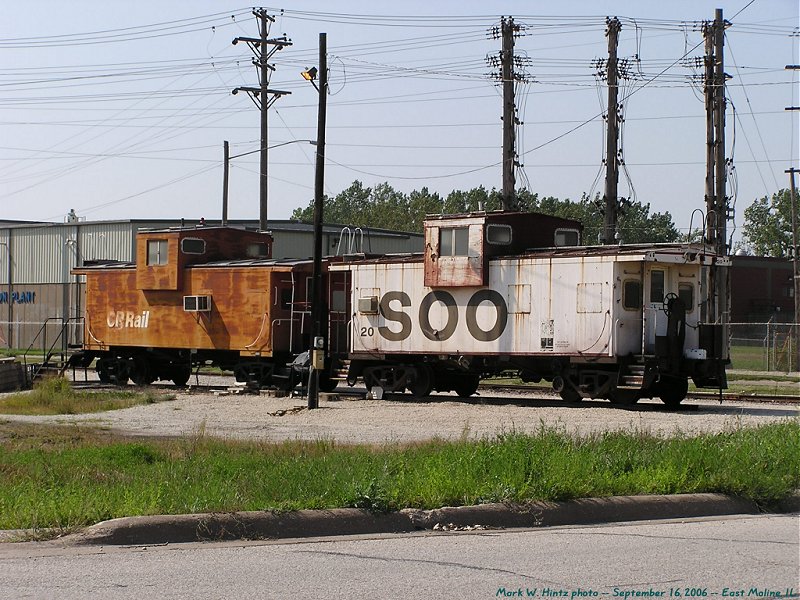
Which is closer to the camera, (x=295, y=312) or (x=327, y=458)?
(x=327, y=458)

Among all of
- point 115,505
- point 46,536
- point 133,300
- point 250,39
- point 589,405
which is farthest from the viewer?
point 250,39

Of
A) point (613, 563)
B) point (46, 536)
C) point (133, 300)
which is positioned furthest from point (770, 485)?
point (133, 300)

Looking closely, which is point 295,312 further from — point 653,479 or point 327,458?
point 653,479

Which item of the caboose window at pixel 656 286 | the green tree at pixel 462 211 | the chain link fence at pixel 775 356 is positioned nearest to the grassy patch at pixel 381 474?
the caboose window at pixel 656 286

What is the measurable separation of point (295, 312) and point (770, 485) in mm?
19567

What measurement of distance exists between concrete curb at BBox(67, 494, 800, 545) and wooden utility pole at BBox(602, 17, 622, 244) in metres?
23.3

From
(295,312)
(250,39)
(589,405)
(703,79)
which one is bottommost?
(589,405)

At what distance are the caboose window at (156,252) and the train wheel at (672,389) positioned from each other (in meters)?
15.1

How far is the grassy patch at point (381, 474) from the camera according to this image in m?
9.89

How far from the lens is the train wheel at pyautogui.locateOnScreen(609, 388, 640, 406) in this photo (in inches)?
949

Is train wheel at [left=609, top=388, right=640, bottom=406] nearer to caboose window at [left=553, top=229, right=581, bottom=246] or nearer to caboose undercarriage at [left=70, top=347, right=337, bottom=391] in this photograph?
caboose window at [left=553, top=229, right=581, bottom=246]

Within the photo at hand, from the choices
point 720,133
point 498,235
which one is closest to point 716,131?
point 720,133

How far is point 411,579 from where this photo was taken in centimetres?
767

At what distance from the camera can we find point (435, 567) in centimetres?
808
